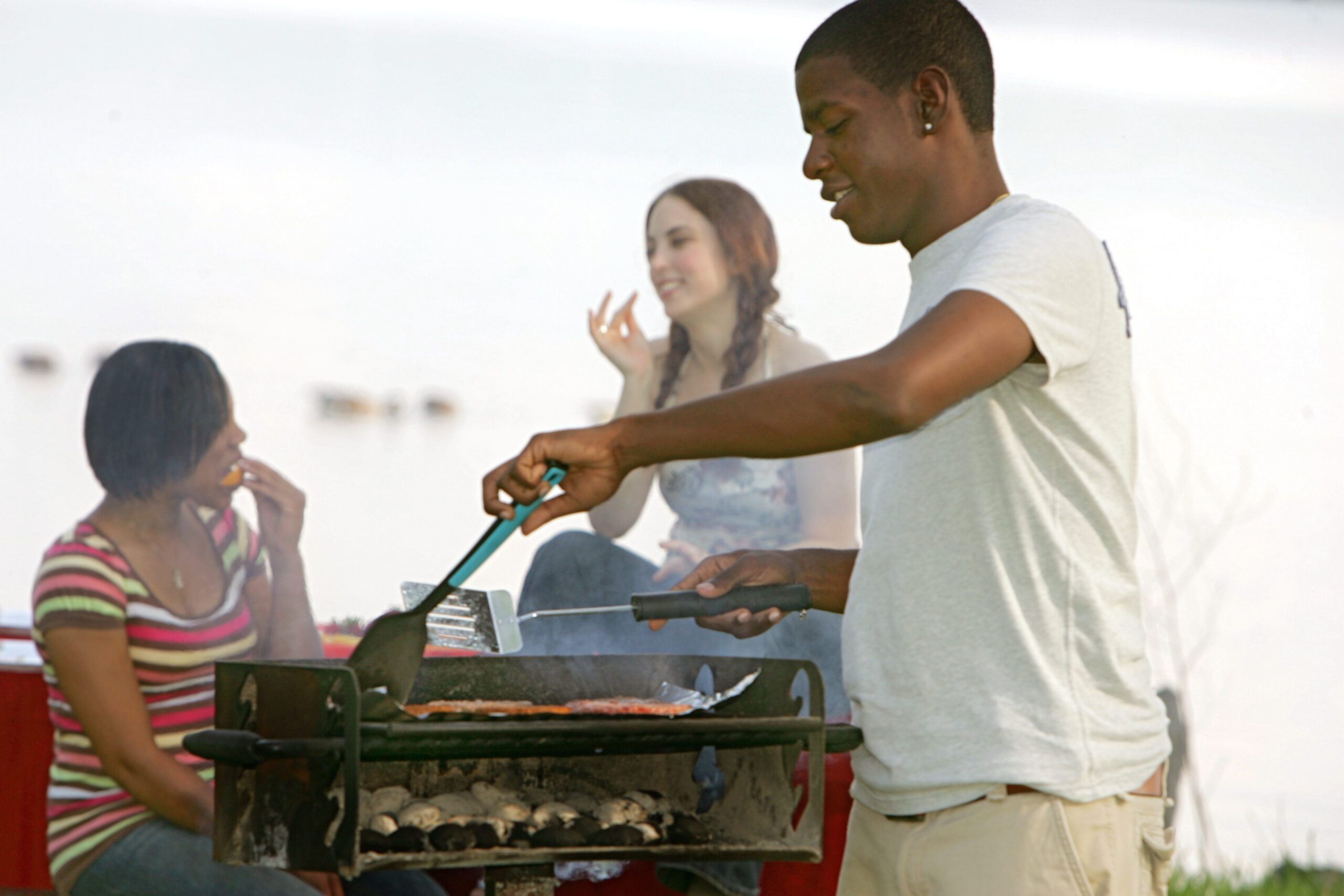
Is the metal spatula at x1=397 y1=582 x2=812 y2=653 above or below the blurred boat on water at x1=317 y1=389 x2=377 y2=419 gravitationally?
below

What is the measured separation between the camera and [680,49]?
148 inches

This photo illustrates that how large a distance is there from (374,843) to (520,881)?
0.21 meters

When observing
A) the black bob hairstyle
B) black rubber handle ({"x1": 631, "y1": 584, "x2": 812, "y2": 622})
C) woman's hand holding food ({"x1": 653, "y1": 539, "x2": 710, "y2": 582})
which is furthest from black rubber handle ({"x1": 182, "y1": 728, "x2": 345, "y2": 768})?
woman's hand holding food ({"x1": 653, "y1": 539, "x2": 710, "y2": 582})

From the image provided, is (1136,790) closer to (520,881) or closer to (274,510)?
(520,881)

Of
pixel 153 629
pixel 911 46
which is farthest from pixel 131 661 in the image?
pixel 911 46

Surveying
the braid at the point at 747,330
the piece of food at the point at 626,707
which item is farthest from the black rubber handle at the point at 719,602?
the braid at the point at 747,330

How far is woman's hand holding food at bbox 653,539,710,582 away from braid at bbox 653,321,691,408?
1.69 ft

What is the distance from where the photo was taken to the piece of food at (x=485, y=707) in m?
1.47

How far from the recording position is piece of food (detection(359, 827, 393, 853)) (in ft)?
4.16

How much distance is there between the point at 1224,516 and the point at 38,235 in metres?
Result: 3.58

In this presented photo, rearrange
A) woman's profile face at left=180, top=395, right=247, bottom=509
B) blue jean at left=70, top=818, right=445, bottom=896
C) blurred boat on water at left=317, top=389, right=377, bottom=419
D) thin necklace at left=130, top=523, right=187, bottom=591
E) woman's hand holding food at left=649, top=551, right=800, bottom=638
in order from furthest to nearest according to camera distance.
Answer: blurred boat on water at left=317, top=389, right=377, bottom=419 → woman's profile face at left=180, top=395, right=247, bottom=509 → thin necklace at left=130, top=523, right=187, bottom=591 → blue jean at left=70, top=818, right=445, bottom=896 → woman's hand holding food at left=649, top=551, right=800, bottom=638

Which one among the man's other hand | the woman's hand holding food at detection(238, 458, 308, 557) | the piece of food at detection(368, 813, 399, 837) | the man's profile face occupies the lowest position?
the piece of food at detection(368, 813, 399, 837)

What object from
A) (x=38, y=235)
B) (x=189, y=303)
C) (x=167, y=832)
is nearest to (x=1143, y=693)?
(x=167, y=832)

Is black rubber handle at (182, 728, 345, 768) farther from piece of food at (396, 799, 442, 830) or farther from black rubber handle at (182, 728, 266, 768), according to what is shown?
piece of food at (396, 799, 442, 830)
